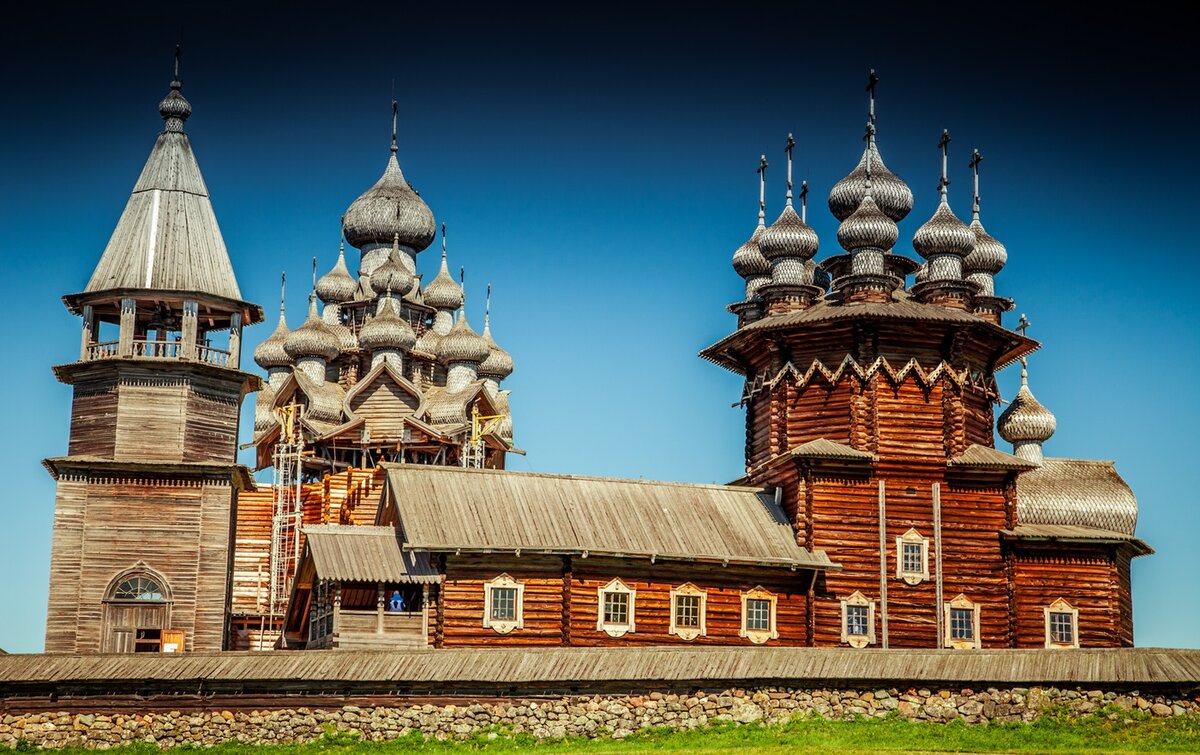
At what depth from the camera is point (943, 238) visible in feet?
161

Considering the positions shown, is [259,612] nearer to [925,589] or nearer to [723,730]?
[925,589]

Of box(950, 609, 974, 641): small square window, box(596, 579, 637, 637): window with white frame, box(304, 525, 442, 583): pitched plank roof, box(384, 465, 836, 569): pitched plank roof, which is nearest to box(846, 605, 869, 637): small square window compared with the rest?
box(384, 465, 836, 569): pitched plank roof

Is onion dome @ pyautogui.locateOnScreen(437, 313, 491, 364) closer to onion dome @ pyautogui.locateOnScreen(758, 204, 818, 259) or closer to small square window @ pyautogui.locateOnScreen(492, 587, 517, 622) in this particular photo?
onion dome @ pyautogui.locateOnScreen(758, 204, 818, 259)

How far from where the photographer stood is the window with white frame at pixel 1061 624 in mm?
45250

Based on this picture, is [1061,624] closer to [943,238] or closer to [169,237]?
[943,238]

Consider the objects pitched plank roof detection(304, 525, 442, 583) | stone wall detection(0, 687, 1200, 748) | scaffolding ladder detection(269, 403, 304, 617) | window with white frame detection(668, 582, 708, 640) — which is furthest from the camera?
scaffolding ladder detection(269, 403, 304, 617)

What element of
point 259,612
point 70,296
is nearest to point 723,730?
point 70,296

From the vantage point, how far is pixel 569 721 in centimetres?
3366

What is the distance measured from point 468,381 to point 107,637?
24020 mm

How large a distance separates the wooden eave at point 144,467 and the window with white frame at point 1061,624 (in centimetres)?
1932

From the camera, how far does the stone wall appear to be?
107ft

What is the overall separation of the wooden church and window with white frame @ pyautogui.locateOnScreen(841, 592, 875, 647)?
7cm

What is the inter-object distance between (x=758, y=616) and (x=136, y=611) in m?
13.9

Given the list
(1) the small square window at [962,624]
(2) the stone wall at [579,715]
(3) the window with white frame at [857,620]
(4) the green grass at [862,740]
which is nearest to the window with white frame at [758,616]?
(3) the window with white frame at [857,620]
